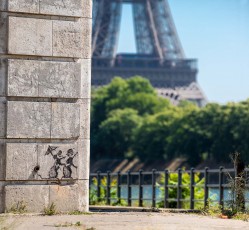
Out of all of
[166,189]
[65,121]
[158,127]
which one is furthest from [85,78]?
[158,127]

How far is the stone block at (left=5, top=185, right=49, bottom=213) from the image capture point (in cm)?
1129

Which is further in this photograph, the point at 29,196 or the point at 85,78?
the point at 85,78

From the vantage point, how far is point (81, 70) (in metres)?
11.6

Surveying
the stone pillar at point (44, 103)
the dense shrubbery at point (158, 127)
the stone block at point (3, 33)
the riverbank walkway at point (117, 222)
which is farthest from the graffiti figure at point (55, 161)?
the dense shrubbery at point (158, 127)

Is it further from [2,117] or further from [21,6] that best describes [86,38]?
[2,117]

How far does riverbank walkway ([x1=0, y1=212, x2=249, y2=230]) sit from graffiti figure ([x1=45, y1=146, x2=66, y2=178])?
574 millimetres

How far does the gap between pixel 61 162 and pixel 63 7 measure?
1690mm

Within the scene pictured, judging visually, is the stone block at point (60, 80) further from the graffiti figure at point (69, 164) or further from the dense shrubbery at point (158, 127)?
the dense shrubbery at point (158, 127)

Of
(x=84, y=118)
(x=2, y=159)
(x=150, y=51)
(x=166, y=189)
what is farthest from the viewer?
(x=150, y=51)

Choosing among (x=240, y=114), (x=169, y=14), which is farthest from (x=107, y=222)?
(x=169, y=14)

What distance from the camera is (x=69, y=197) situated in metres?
11.6

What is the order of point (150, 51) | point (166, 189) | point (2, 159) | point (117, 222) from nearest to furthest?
point (117, 222) → point (2, 159) → point (166, 189) → point (150, 51)

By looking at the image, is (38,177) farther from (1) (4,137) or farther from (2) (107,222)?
(2) (107,222)

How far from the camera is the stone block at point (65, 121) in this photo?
452 inches
